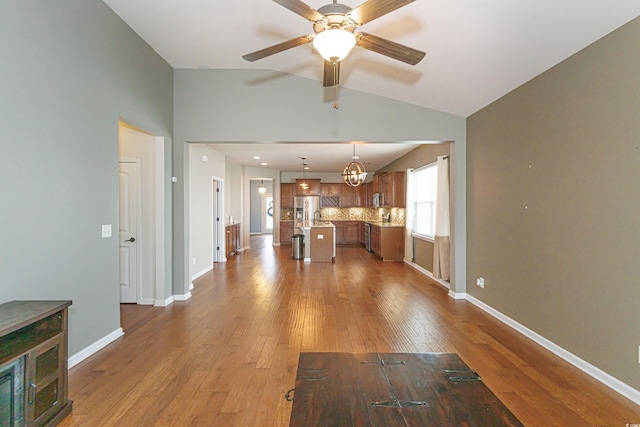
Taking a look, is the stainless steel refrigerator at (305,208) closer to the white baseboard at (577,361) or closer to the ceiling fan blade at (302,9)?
the white baseboard at (577,361)

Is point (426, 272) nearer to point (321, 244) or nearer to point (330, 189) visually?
point (321, 244)

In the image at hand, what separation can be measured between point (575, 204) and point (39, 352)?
419cm

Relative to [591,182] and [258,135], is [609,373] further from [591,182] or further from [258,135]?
[258,135]

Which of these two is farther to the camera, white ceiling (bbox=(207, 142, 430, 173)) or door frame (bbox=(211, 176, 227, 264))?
door frame (bbox=(211, 176, 227, 264))

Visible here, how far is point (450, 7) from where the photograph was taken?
2756mm

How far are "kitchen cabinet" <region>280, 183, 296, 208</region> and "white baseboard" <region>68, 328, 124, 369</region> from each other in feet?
28.2

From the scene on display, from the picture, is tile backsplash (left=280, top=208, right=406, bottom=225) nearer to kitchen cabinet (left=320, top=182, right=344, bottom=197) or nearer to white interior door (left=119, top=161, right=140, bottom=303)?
kitchen cabinet (left=320, top=182, right=344, bottom=197)

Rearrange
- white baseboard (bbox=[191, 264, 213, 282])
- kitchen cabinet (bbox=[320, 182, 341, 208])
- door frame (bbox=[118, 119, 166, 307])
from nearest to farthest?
door frame (bbox=[118, 119, 166, 307]), white baseboard (bbox=[191, 264, 213, 282]), kitchen cabinet (bbox=[320, 182, 341, 208])

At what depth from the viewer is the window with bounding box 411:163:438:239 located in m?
6.59

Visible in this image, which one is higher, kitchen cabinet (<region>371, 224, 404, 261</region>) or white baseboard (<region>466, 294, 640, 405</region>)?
kitchen cabinet (<region>371, 224, 404, 261</region>)

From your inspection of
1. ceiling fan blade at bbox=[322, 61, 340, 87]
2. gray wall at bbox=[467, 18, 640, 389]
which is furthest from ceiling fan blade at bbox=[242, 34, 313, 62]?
gray wall at bbox=[467, 18, 640, 389]

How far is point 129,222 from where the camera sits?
4492 mm

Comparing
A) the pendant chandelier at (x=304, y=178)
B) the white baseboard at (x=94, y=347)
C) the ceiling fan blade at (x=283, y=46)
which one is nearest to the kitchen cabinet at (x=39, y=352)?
the white baseboard at (x=94, y=347)

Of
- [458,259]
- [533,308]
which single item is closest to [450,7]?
[533,308]
